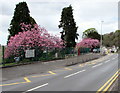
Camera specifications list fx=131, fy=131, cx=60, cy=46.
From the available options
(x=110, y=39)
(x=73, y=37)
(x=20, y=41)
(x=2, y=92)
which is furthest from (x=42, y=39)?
(x=110, y=39)

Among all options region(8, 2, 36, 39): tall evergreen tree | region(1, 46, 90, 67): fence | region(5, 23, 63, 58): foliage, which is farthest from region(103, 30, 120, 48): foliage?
region(5, 23, 63, 58): foliage

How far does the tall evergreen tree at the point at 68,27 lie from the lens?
1351 inches

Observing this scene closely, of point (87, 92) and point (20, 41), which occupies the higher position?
point (20, 41)

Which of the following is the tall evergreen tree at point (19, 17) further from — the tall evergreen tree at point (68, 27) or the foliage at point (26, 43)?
the tall evergreen tree at point (68, 27)

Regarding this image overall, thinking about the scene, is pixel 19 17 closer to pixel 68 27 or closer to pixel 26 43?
pixel 26 43

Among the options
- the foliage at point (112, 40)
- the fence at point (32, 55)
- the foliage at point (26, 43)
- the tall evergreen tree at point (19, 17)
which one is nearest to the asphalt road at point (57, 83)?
the fence at point (32, 55)

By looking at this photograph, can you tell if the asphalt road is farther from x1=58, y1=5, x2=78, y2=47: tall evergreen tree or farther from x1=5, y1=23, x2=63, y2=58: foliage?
x1=58, y1=5, x2=78, y2=47: tall evergreen tree

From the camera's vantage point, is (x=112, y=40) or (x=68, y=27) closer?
(x=68, y=27)

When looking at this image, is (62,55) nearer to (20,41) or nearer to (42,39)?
(42,39)

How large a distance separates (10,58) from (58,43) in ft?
35.0

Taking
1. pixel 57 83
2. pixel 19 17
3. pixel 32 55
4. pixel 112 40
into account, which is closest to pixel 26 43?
pixel 32 55

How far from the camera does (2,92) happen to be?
629 centimetres

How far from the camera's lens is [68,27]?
34688 mm

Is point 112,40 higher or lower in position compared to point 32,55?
higher
